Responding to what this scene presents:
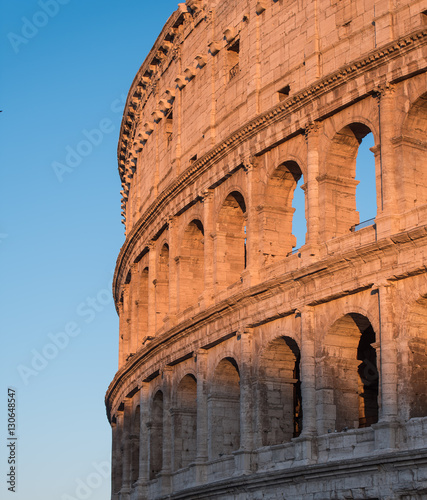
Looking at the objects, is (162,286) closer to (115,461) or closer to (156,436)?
(156,436)

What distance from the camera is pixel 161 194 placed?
1489 inches

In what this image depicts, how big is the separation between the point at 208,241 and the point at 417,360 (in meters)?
10.9

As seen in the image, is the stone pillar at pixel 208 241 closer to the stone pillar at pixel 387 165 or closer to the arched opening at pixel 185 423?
the arched opening at pixel 185 423

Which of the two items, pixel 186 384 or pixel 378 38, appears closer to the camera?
pixel 378 38

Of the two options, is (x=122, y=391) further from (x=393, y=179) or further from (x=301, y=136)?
(x=393, y=179)

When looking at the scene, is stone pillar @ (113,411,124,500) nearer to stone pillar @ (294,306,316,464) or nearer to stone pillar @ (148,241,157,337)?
stone pillar @ (148,241,157,337)

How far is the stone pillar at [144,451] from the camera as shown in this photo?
3744 cm

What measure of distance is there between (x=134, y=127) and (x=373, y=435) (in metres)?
24.2

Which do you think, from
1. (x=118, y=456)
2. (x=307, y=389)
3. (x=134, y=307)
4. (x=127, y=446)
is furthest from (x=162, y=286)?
(x=307, y=389)

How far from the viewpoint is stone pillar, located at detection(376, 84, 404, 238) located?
85.3 ft

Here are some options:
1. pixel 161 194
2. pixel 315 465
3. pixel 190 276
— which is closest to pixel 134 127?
pixel 161 194

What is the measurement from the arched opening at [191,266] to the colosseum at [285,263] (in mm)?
49

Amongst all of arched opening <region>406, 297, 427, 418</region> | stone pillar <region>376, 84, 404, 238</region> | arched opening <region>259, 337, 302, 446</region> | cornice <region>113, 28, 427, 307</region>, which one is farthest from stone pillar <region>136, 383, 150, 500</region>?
arched opening <region>406, 297, 427, 418</region>

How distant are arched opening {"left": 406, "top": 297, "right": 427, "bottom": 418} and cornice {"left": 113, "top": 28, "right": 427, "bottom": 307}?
615 cm
